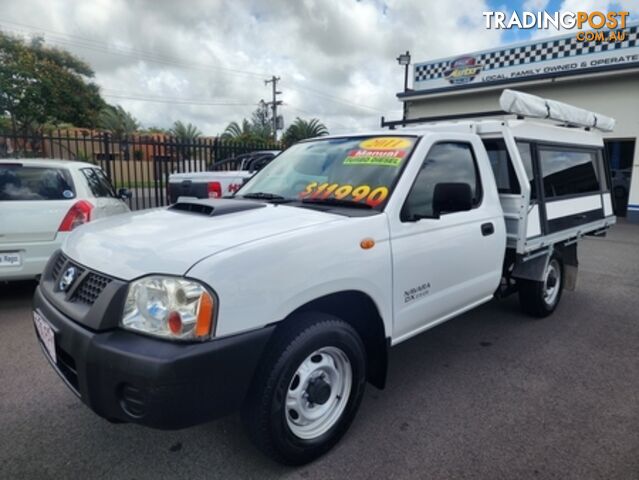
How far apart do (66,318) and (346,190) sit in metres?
1.76

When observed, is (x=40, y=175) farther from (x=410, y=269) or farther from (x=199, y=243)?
(x=410, y=269)

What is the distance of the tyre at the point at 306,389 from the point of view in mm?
2094

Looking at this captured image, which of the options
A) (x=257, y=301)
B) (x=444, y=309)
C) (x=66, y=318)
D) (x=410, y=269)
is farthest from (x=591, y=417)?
(x=66, y=318)

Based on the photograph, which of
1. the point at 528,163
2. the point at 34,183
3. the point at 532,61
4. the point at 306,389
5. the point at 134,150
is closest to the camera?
the point at 306,389

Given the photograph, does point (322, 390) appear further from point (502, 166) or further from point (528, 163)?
point (528, 163)

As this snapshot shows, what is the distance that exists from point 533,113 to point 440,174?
1.56 metres

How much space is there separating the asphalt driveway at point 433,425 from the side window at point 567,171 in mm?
1552

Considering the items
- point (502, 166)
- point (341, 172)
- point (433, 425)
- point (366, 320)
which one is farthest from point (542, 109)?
point (433, 425)

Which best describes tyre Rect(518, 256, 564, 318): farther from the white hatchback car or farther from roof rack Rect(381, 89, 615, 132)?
the white hatchback car

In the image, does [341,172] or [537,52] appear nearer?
[341,172]

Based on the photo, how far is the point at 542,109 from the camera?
4.15 metres

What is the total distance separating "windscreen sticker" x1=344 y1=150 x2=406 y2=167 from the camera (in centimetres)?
293

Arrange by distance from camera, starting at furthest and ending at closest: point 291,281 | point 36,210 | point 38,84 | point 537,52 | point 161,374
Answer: point 38,84 < point 537,52 < point 36,210 < point 291,281 < point 161,374

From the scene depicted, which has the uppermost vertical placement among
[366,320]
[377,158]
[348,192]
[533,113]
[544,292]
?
[533,113]
